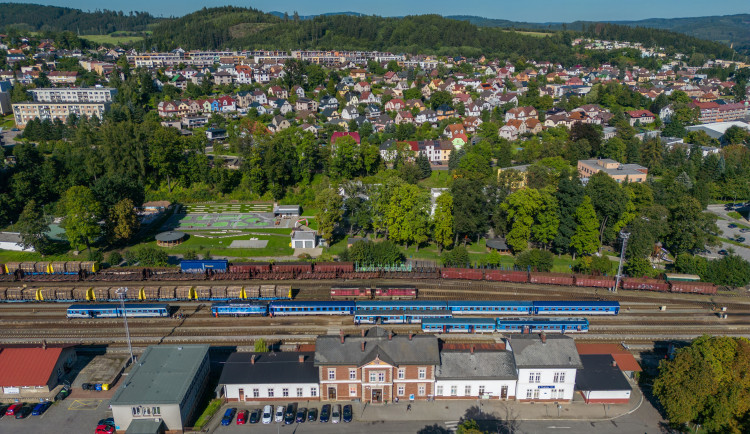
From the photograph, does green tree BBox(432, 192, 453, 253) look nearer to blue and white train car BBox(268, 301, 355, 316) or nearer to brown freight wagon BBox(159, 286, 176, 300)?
blue and white train car BBox(268, 301, 355, 316)

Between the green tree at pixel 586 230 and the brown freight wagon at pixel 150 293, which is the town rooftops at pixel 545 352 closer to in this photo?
the green tree at pixel 586 230

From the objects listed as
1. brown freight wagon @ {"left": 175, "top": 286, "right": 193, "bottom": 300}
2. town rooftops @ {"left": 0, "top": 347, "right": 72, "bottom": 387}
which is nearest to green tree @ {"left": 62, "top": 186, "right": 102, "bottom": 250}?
brown freight wagon @ {"left": 175, "top": 286, "right": 193, "bottom": 300}

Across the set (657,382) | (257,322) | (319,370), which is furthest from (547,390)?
(257,322)

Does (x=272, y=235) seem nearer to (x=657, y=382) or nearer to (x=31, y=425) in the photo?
(x=31, y=425)

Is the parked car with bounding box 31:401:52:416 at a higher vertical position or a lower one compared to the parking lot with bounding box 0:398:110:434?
higher

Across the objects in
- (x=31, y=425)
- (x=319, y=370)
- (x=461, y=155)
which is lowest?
(x=31, y=425)

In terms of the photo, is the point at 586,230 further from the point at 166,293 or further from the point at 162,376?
the point at 162,376

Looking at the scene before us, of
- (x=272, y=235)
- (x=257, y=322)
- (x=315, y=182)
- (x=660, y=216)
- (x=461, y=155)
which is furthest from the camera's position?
(x=461, y=155)
